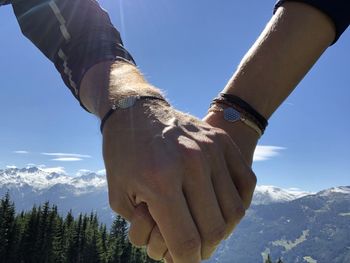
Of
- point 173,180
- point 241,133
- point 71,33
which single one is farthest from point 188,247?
point 71,33

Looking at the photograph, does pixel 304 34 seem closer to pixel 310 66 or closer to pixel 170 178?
pixel 310 66

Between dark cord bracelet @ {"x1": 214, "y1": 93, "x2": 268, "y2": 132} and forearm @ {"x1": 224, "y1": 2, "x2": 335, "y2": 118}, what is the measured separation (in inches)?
1.0

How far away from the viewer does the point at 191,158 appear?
148 cm

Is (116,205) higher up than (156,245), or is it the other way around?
(116,205)

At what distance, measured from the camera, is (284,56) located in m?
2.08

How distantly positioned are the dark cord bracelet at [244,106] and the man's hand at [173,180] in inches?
16.1

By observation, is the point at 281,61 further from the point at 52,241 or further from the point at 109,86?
the point at 52,241

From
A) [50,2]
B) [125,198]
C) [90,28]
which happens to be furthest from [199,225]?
[50,2]

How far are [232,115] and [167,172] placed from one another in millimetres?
757

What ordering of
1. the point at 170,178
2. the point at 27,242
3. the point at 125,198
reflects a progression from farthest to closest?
the point at 27,242, the point at 125,198, the point at 170,178

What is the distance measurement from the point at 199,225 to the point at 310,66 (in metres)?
1.13

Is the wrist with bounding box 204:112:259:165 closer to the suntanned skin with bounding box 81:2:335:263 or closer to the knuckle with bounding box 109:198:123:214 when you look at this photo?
the suntanned skin with bounding box 81:2:335:263

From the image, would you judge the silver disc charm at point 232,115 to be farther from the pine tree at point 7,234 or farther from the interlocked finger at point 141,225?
the pine tree at point 7,234

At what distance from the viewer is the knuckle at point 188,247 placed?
4.58ft
